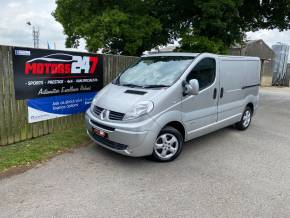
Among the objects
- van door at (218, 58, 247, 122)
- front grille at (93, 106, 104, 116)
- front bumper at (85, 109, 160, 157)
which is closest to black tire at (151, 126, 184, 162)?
front bumper at (85, 109, 160, 157)

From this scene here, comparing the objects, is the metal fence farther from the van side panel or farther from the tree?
the tree

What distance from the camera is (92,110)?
4.76 m

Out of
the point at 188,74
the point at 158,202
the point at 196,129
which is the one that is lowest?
the point at 158,202

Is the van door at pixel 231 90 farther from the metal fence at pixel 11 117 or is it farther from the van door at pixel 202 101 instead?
the metal fence at pixel 11 117

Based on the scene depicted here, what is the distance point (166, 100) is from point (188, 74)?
2.59 feet

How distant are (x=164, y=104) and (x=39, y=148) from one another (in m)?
2.60

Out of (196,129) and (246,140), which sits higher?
(196,129)

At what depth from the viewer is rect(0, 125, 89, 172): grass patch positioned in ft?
13.9

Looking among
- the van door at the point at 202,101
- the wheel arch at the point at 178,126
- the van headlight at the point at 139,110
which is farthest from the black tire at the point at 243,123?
the van headlight at the point at 139,110

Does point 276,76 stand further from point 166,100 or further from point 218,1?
point 166,100

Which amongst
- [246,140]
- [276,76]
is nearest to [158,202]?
[246,140]

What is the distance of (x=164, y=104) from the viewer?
420 cm

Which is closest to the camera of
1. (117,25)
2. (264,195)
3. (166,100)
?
(264,195)

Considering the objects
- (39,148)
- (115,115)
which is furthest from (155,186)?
(39,148)
